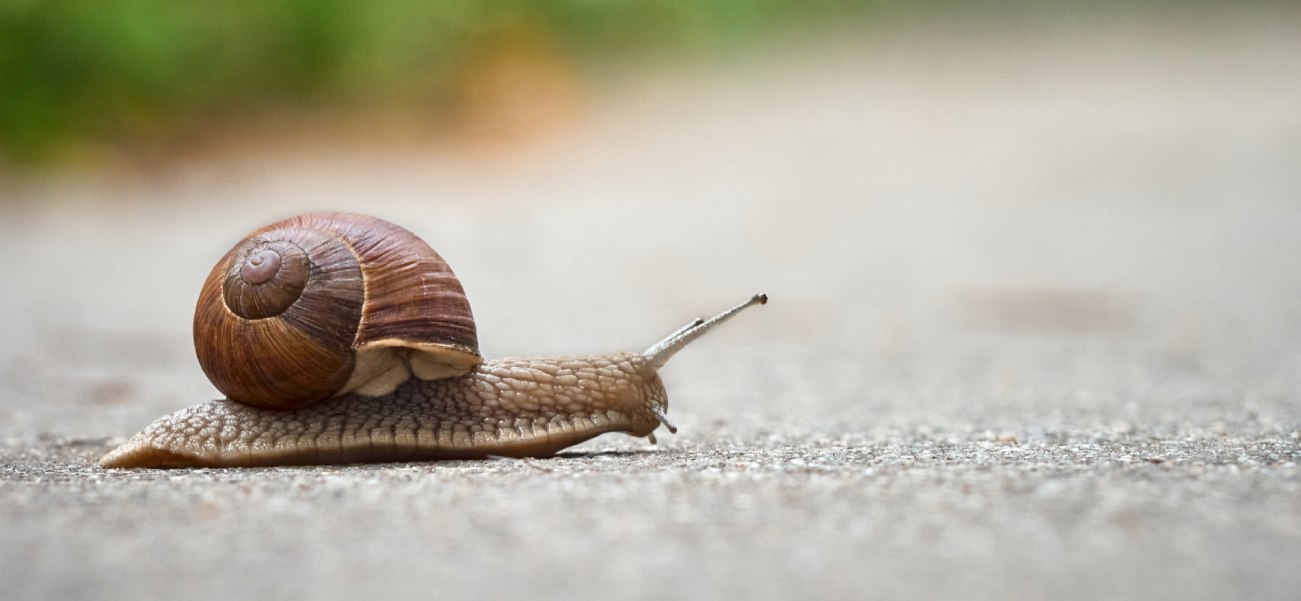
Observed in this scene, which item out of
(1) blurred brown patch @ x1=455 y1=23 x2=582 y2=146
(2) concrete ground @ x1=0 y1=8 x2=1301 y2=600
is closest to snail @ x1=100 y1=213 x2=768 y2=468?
(2) concrete ground @ x1=0 y1=8 x2=1301 y2=600

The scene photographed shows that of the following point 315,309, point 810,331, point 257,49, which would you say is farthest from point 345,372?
point 257,49

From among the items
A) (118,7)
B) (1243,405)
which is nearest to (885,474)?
Result: (1243,405)

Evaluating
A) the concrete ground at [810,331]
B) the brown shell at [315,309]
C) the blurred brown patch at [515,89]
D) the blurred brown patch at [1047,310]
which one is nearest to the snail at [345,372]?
the brown shell at [315,309]

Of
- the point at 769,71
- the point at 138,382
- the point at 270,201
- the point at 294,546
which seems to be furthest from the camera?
the point at 769,71

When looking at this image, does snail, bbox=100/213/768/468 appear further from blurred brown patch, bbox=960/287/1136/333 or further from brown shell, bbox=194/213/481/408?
blurred brown patch, bbox=960/287/1136/333

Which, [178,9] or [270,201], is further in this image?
[178,9]

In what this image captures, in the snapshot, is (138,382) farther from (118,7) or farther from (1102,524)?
Answer: (118,7)
